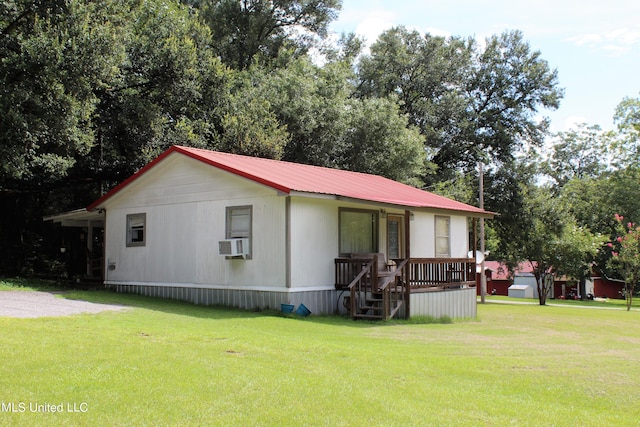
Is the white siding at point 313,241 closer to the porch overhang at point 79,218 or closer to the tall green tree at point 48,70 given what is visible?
the porch overhang at point 79,218

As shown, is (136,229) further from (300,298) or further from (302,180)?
(300,298)

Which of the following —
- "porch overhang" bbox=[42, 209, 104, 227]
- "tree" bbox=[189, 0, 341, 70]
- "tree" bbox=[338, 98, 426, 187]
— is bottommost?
"porch overhang" bbox=[42, 209, 104, 227]

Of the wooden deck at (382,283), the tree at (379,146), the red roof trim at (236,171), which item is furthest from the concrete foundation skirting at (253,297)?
the tree at (379,146)

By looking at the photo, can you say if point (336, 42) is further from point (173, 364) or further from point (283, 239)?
point (173, 364)

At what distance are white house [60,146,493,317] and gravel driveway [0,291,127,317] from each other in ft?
8.93

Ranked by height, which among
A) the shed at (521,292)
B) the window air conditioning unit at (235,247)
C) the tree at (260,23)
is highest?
the tree at (260,23)

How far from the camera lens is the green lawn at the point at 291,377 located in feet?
19.0

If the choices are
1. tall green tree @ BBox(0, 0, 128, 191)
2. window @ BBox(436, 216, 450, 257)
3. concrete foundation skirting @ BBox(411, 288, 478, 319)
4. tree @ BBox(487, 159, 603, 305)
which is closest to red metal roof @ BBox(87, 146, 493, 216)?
window @ BBox(436, 216, 450, 257)

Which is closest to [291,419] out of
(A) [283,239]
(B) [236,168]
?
(A) [283,239]

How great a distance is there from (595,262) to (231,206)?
158 feet

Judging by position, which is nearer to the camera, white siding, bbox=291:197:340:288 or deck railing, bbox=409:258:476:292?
white siding, bbox=291:197:340:288

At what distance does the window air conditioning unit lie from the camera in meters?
15.0

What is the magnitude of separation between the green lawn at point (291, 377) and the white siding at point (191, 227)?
3.37 metres

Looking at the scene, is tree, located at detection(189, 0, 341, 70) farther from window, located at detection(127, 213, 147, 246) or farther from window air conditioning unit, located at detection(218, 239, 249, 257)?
window air conditioning unit, located at detection(218, 239, 249, 257)
